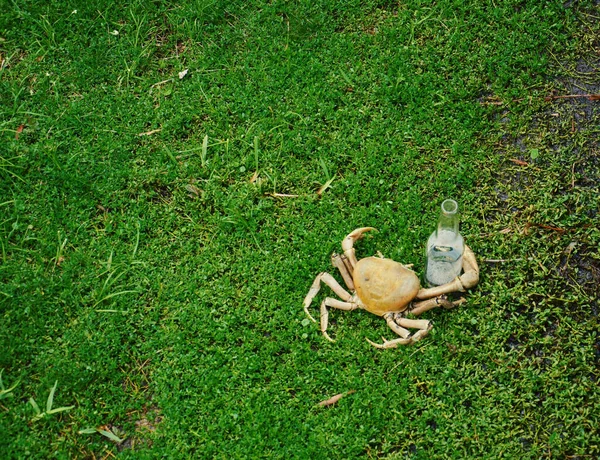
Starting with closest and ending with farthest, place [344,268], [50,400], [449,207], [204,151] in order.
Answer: [449,207] → [50,400] → [344,268] → [204,151]

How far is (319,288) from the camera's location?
4184 mm

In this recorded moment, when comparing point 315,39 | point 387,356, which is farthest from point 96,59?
point 387,356

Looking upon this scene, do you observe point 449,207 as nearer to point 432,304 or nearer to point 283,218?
point 432,304

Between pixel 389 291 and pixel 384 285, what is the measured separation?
1.8 inches

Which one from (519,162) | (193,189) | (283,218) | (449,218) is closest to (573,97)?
(519,162)

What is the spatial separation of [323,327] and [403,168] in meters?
1.31

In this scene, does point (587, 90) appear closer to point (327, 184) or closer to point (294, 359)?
point (327, 184)

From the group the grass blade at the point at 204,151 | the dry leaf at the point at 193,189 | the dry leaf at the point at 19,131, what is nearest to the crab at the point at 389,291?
the dry leaf at the point at 193,189

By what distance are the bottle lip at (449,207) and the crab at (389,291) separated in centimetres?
46

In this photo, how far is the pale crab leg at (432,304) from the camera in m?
3.99

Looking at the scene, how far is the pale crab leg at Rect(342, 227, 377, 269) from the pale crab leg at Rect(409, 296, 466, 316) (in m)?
0.45

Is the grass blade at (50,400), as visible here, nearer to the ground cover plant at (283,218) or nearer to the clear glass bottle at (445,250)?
the ground cover plant at (283,218)

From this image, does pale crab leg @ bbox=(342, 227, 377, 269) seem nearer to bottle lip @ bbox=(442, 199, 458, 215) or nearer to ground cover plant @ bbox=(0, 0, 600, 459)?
ground cover plant @ bbox=(0, 0, 600, 459)

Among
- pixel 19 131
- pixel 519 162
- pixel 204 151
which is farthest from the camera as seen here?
pixel 19 131
